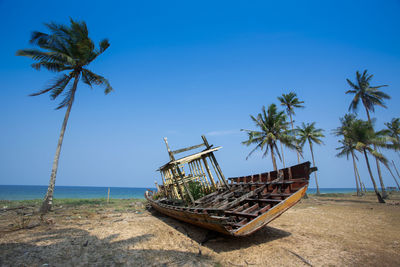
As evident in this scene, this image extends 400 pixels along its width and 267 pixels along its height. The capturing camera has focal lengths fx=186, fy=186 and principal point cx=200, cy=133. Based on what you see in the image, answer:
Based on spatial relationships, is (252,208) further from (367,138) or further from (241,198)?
(367,138)

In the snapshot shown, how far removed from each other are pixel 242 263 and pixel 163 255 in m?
2.21

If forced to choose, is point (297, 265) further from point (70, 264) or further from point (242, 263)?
point (70, 264)

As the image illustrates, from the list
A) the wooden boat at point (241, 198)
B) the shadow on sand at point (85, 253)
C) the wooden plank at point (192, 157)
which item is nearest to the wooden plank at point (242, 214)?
the wooden boat at point (241, 198)

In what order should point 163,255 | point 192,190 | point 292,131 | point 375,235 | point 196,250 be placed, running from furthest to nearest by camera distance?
point 292,131 < point 192,190 < point 375,235 < point 196,250 < point 163,255

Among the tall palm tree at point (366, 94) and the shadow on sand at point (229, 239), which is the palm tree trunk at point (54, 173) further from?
the tall palm tree at point (366, 94)

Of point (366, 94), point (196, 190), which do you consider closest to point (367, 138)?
point (366, 94)

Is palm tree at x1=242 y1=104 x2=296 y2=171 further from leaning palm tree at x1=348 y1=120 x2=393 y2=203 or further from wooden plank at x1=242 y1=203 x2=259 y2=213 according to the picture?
wooden plank at x1=242 y1=203 x2=259 y2=213

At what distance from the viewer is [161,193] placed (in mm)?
16094

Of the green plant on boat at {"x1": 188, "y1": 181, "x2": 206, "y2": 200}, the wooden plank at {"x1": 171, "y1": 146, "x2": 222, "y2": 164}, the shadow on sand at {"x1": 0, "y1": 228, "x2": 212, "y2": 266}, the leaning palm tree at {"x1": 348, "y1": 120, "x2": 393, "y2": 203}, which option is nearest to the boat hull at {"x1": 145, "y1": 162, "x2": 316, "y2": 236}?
the shadow on sand at {"x1": 0, "y1": 228, "x2": 212, "y2": 266}

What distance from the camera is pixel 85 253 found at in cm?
532

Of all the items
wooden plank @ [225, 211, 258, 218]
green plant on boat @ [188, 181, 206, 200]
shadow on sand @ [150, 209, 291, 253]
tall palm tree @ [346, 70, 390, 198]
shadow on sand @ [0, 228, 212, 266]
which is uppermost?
tall palm tree @ [346, 70, 390, 198]

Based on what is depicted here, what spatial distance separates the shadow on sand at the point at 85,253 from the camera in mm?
4762

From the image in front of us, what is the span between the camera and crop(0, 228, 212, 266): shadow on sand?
4.76 metres

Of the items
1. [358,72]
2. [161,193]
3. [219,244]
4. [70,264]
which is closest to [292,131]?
[358,72]
